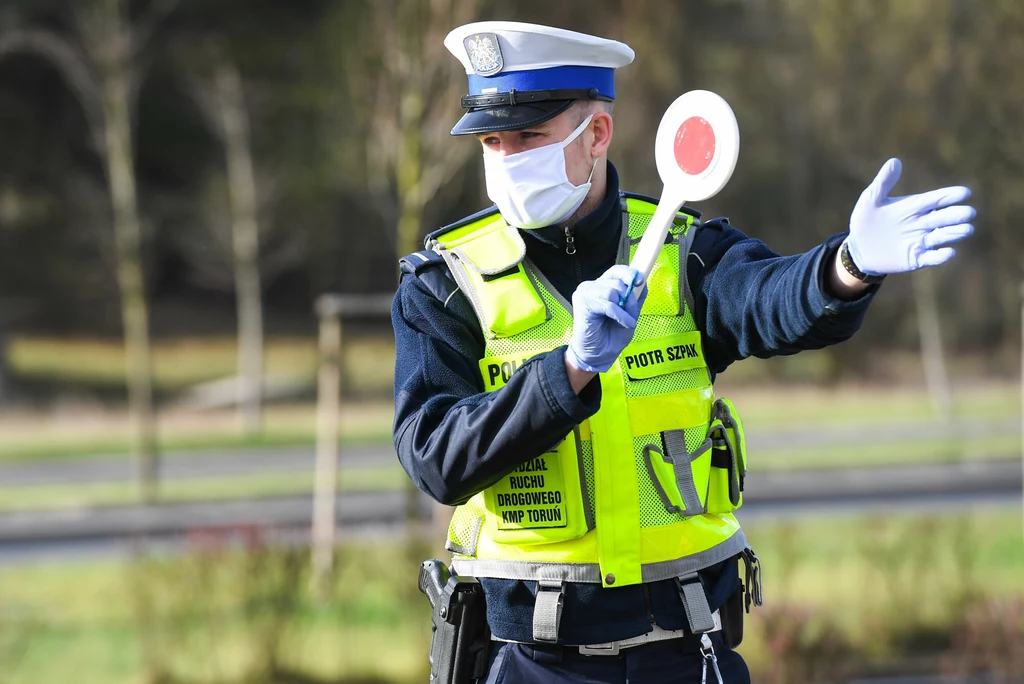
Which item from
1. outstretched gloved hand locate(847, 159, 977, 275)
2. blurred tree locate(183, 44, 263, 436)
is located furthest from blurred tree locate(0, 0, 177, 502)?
outstretched gloved hand locate(847, 159, 977, 275)

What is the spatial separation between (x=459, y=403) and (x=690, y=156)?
1.97 ft

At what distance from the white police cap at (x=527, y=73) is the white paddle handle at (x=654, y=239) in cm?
38

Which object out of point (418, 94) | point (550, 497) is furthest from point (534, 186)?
point (418, 94)

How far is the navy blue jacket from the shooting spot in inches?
89.0

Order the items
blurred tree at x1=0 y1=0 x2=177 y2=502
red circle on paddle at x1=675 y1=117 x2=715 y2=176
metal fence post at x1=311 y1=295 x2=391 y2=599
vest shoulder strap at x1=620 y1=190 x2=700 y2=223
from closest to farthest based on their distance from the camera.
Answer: red circle on paddle at x1=675 y1=117 x2=715 y2=176, vest shoulder strap at x1=620 y1=190 x2=700 y2=223, metal fence post at x1=311 y1=295 x2=391 y2=599, blurred tree at x1=0 y1=0 x2=177 y2=502

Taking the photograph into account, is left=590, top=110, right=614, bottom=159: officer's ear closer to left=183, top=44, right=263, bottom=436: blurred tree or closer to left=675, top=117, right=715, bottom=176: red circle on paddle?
left=675, top=117, right=715, bottom=176: red circle on paddle

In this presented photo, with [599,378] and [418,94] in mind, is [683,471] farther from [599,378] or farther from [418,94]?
[418,94]

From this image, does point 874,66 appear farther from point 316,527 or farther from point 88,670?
point 88,670

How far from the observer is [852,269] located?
2.22 meters

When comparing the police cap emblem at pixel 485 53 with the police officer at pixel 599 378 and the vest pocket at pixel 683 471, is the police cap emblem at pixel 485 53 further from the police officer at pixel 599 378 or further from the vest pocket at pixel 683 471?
the vest pocket at pixel 683 471

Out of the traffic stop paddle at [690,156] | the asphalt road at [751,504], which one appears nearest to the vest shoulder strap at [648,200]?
the traffic stop paddle at [690,156]

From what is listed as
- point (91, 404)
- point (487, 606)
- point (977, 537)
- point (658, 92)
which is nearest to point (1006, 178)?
point (977, 537)

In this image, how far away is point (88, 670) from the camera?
6.33 meters

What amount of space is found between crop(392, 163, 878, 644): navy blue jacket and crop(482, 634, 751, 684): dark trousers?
0.04 metres
